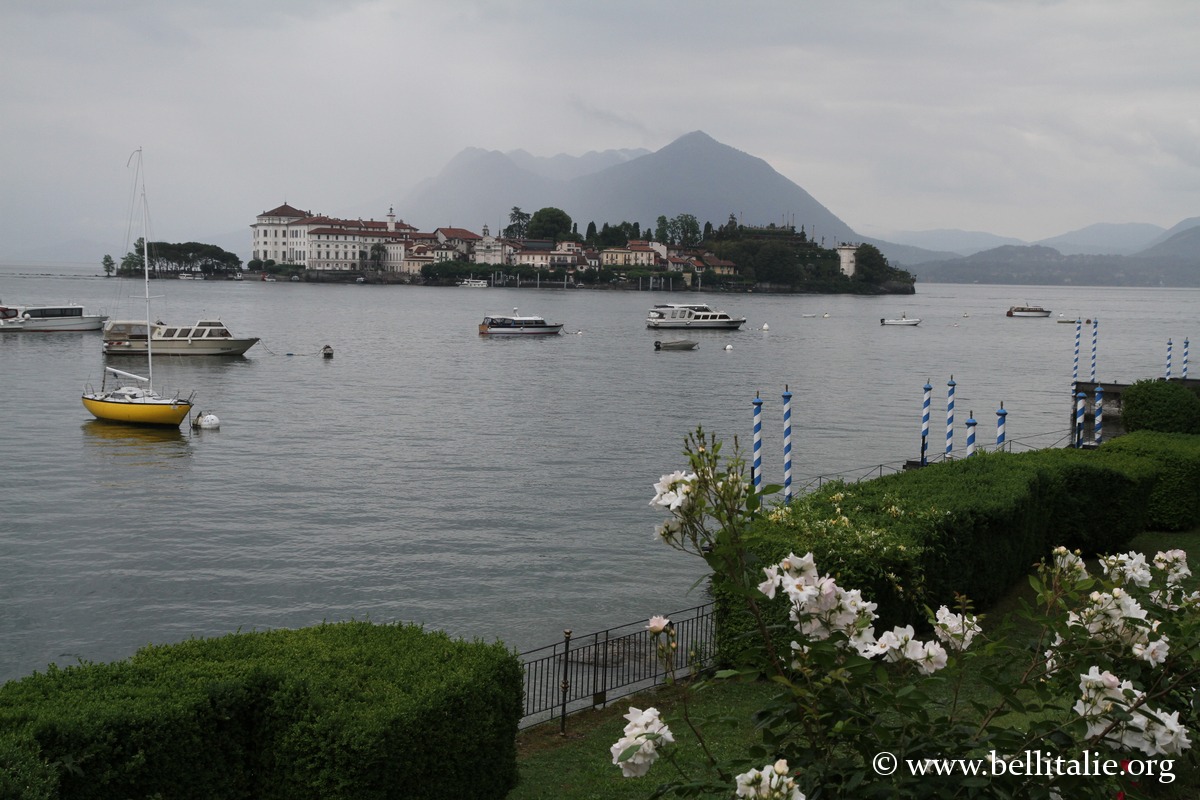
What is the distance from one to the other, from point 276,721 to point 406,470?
79.8ft

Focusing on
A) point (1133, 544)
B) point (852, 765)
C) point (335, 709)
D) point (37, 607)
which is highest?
point (852, 765)

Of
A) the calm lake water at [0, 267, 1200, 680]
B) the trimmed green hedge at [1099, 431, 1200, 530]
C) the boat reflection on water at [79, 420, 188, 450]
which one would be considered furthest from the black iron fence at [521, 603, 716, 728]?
the boat reflection on water at [79, 420, 188, 450]

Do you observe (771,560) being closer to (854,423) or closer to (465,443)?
(465,443)

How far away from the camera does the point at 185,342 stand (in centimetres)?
6788

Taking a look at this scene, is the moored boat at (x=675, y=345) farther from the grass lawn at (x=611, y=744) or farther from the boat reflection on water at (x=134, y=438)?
the grass lawn at (x=611, y=744)

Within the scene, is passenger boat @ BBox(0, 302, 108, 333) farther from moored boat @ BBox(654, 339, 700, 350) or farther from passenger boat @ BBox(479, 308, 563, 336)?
moored boat @ BBox(654, 339, 700, 350)

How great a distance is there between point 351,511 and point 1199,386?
1145 inches

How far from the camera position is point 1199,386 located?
3622cm

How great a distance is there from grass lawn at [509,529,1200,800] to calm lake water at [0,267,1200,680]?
4271mm

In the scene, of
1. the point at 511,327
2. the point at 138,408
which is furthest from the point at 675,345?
the point at 138,408

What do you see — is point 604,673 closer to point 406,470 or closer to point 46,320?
point 406,470

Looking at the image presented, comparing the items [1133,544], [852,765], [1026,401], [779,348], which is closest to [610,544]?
[1133,544]

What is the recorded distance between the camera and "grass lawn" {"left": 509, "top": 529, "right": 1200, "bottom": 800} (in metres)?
8.95

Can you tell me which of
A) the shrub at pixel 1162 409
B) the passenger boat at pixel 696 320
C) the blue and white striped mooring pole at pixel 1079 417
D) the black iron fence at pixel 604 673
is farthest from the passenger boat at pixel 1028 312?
the black iron fence at pixel 604 673
